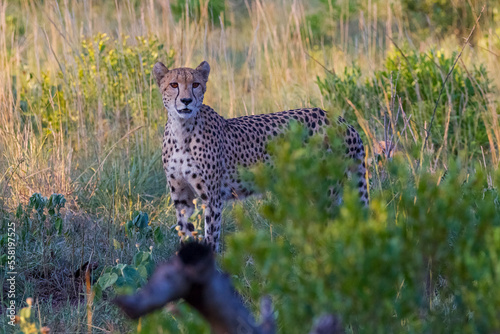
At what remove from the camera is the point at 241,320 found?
5.18ft

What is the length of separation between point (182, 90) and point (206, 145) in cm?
35

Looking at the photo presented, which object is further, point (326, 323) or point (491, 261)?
point (491, 261)

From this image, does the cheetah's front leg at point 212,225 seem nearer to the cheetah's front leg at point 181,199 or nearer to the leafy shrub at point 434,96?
the cheetah's front leg at point 181,199

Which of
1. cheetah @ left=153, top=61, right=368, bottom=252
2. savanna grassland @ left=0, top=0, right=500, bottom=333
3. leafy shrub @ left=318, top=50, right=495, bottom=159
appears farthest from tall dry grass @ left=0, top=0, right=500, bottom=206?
cheetah @ left=153, top=61, right=368, bottom=252

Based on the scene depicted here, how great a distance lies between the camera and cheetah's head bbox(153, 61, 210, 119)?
11.5 ft

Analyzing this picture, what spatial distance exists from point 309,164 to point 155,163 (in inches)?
121

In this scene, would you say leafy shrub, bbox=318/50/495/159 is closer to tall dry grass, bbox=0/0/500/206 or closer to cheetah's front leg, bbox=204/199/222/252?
tall dry grass, bbox=0/0/500/206

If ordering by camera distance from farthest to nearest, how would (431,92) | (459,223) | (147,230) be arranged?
(431,92)
(147,230)
(459,223)

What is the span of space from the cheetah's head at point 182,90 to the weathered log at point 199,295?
6.55 feet

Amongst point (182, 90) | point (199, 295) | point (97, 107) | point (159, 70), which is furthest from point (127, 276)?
point (97, 107)

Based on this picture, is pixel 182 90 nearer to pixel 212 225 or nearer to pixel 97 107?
pixel 212 225

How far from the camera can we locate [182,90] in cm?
353

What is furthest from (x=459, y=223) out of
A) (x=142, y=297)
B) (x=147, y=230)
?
(x=147, y=230)

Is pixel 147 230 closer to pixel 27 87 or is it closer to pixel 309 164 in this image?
pixel 309 164
